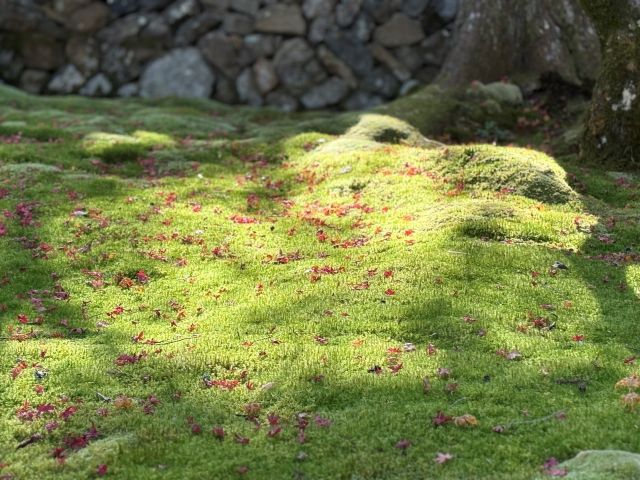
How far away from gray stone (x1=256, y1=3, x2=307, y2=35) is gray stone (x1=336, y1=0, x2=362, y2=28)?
120 centimetres

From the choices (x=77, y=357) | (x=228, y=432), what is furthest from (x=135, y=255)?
(x=228, y=432)

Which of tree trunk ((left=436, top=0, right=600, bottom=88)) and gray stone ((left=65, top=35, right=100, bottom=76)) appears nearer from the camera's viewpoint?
tree trunk ((left=436, top=0, right=600, bottom=88))

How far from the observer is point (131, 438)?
6.53 metres

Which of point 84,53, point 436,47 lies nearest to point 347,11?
point 436,47

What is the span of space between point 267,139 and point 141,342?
951cm

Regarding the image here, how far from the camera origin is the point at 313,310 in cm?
899

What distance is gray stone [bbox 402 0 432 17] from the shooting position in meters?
23.6

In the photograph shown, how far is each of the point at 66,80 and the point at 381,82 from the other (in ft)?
36.9

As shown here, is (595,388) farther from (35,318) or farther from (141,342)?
(35,318)

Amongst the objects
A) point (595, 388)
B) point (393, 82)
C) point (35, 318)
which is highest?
point (393, 82)

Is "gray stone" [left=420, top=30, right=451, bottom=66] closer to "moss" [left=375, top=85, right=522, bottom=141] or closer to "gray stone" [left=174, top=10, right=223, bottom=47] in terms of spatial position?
"moss" [left=375, top=85, right=522, bottom=141]

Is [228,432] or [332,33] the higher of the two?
[332,33]

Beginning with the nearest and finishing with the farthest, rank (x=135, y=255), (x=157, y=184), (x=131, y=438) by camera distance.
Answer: (x=131, y=438) → (x=135, y=255) → (x=157, y=184)

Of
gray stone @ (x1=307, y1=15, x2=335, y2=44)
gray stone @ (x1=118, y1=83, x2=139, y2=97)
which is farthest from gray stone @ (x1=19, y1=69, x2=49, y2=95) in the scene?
gray stone @ (x1=307, y1=15, x2=335, y2=44)
